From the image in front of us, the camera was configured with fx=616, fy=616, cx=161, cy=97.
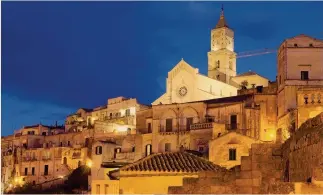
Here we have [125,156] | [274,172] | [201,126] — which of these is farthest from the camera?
[125,156]

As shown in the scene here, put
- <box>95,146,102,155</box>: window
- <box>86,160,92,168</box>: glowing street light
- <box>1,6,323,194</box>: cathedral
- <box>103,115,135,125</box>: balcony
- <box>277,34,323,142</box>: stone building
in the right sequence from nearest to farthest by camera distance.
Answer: <box>1,6,323,194</box>: cathedral < <box>277,34,323,142</box>: stone building < <box>95,146,102,155</box>: window < <box>86,160,92,168</box>: glowing street light < <box>103,115,135,125</box>: balcony

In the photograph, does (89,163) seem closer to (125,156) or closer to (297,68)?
(125,156)

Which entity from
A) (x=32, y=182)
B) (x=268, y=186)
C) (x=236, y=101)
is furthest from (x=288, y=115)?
(x=32, y=182)

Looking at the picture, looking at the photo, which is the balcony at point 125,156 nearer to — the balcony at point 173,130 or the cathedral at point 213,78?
the balcony at point 173,130

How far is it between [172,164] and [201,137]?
95.2 feet

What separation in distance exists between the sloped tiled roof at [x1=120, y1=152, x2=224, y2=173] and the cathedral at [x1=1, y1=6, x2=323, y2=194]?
0.08 ft

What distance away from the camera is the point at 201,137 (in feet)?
144

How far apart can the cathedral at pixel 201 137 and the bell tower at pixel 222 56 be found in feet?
0.37

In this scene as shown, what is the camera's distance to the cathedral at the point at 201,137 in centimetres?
1377

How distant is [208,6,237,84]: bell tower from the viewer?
6756cm

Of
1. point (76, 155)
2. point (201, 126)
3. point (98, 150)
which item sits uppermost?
point (201, 126)

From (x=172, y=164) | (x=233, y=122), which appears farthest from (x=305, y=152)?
(x=233, y=122)

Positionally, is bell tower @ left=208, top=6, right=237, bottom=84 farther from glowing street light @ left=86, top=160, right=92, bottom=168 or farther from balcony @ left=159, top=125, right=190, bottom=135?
balcony @ left=159, top=125, right=190, bottom=135

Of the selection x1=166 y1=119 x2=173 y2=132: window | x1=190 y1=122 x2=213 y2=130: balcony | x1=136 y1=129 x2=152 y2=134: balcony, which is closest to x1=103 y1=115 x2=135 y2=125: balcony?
x1=136 y1=129 x2=152 y2=134: balcony
